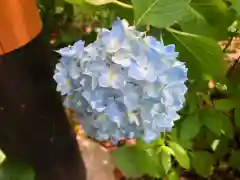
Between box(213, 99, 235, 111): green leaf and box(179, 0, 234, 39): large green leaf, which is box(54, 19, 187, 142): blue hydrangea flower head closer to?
box(179, 0, 234, 39): large green leaf

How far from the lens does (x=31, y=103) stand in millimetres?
824

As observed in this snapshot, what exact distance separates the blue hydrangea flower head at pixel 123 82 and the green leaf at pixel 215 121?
0.28m

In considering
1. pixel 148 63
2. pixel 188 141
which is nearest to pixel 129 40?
pixel 148 63

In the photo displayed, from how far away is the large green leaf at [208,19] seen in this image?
79cm

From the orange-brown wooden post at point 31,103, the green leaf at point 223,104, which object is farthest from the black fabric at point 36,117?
the green leaf at point 223,104

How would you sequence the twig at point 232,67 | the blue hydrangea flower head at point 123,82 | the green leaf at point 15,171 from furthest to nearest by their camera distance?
1. the twig at point 232,67
2. the green leaf at point 15,171
3. the blue hydrangea flower head at point 123,82

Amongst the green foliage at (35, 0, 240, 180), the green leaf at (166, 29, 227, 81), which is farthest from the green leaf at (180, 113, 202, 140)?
the green leaf at (166, 29, 227, 81)

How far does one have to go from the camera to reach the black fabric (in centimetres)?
79

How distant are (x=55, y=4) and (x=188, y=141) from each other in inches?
10.8

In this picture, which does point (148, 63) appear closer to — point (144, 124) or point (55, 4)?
point (144, 124)

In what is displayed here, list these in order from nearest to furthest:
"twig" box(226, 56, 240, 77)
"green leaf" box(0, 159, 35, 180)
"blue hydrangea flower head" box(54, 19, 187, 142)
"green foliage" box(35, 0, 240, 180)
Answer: "blue hydrangea flower head" box(54, 19, 187, 142)
"green foliage" box(35, 0, 240, 180)
"green leaf" box(0, 159, 35, 180)
"twig" box(226, 56, 240, 77)

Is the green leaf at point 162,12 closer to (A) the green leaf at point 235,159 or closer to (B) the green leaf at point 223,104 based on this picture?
(B) the green leaf at point 223,104

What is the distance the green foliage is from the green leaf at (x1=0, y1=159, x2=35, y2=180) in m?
0.12

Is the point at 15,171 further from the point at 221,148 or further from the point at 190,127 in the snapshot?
the point at 221,148
